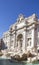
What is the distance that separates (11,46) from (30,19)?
27.3 ft

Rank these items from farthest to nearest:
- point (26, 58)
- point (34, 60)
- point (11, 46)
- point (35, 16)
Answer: point (11, 46) → point (35, 16) → point (26, 58) → point (34, 60)

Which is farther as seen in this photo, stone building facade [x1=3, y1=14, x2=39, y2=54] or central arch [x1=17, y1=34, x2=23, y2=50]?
central arch [x1=17, y1=34, x2=23, y2=50]

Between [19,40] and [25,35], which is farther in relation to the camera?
[19,40]

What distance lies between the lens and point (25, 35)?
28.5m

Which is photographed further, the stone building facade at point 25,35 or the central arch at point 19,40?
the central arch at point 19,40

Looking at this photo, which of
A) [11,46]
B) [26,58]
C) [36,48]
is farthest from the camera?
[11,46]

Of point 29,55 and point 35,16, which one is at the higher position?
point 35,16

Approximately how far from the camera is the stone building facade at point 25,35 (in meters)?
26.2

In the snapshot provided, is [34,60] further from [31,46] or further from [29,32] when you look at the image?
[29,32]

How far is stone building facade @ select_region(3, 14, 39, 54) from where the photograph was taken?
26203mm

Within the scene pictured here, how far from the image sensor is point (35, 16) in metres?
27.5

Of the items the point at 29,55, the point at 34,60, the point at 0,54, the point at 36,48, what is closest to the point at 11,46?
the point at 0,54

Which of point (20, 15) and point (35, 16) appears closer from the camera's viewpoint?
point (35, 16)

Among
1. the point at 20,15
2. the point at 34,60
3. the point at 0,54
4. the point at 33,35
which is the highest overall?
the point at 20,15
